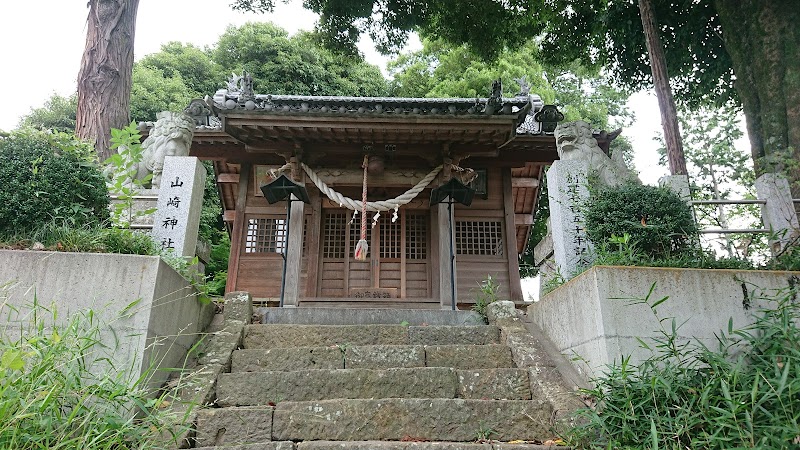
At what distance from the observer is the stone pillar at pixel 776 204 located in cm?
491

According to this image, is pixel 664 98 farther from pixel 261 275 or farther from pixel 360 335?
pixel 261 275

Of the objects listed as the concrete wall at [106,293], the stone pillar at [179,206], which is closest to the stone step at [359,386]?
the concrete wall at [106,293]

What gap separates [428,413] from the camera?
339 centimetres

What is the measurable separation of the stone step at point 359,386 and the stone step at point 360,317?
5.00ft

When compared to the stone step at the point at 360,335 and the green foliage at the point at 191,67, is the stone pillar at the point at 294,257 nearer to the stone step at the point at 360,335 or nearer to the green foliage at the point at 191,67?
the stone step at the point at 360,335

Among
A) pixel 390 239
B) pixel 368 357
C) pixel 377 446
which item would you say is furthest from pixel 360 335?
pixel 390 239

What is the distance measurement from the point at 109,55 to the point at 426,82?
44.3ft

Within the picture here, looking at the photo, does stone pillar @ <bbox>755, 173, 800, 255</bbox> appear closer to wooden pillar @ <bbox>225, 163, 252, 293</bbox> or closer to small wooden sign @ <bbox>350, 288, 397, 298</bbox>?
small wooden sign @ <bbox>350, 288, 397, 298</bbox>

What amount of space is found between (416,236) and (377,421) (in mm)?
6303

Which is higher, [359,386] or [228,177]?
[228,177]

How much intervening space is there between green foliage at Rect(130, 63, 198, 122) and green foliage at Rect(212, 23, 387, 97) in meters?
2.39

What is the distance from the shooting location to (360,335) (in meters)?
4.62

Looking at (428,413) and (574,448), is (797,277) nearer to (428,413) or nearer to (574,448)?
(574,448)

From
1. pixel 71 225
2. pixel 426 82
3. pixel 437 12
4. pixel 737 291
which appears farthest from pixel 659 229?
pixel 426 82
